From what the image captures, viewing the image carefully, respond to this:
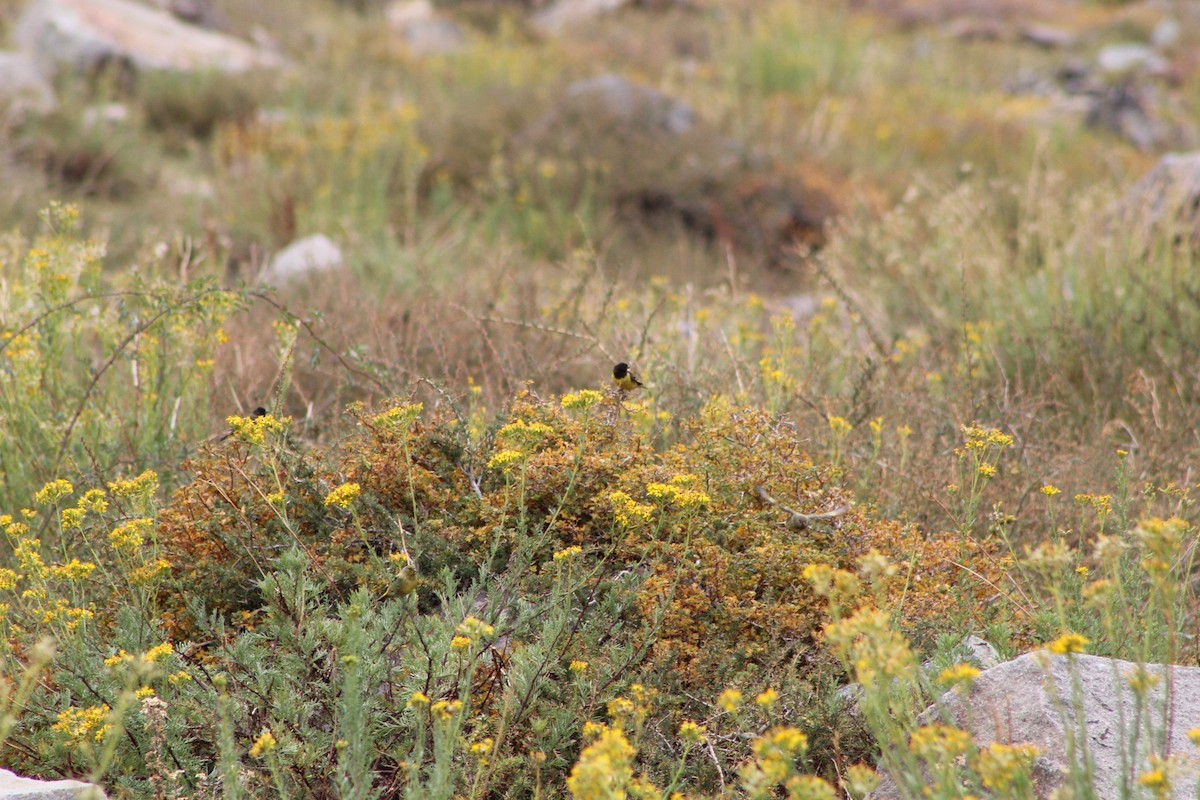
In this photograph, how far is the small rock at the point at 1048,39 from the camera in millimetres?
21631

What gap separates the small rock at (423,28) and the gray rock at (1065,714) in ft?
38.4

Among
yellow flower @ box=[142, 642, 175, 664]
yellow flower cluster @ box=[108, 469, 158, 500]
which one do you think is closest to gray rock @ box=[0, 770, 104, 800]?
yellow flower @ box=[142, 642, 175, 664]

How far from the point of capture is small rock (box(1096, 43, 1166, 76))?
1747 centimetres

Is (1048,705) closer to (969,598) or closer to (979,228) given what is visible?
(969,598)

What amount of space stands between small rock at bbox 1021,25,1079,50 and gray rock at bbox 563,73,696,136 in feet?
50.8

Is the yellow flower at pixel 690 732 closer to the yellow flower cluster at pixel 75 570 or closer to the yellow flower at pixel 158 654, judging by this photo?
the yellow flower at pixel 158 654

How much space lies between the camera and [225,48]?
11836 mm

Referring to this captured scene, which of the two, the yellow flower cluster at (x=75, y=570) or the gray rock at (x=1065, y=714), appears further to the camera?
the yellow flower cluster at (x=75, y=570)

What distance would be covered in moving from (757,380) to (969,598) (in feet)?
4.17

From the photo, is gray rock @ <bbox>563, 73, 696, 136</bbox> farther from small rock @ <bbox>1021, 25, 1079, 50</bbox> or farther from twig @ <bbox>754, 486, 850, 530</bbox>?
small rock @ <bbox>1021, 25, 1079, 50</bbox>

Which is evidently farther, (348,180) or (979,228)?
(348,180)

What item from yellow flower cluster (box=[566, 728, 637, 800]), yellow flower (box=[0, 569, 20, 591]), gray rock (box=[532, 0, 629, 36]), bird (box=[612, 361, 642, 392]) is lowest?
gray rock (box=[532, 0, 629, 36])

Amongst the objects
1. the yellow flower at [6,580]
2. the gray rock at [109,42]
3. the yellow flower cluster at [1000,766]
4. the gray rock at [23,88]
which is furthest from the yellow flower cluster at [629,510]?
the gray rock at [109,42]

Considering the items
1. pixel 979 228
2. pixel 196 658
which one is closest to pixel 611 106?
pixel 979 228
